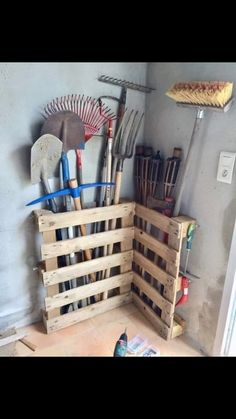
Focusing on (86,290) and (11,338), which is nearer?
(11,338)

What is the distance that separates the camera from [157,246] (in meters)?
1.56

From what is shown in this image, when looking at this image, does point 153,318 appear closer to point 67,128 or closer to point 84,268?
point 84,268

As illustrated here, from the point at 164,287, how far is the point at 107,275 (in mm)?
413

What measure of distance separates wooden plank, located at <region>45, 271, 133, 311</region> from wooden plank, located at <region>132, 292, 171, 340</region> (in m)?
0.15

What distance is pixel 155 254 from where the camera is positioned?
5.34ft

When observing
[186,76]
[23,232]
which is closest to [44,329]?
[23,232]

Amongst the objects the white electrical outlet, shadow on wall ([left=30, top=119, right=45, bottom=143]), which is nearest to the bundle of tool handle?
the white electrical outlet

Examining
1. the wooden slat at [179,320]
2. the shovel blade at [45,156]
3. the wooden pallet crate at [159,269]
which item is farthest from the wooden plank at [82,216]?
the wooden slat at [179,320]

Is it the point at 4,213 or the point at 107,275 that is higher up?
the point at 4,213

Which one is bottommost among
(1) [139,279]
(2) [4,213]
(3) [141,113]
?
(1) [139,279]

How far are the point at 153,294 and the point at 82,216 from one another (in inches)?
26.5

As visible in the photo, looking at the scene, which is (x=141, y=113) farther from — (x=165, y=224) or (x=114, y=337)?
(x=114, y=337)

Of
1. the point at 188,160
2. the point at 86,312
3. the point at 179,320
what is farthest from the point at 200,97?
the point at 86,312

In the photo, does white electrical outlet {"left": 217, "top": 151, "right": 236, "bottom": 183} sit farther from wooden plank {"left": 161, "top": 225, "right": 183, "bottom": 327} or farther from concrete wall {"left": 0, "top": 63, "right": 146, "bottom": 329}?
concrete wall {"left": 0, "top": 63, "right": 146, "bottom": 329}
